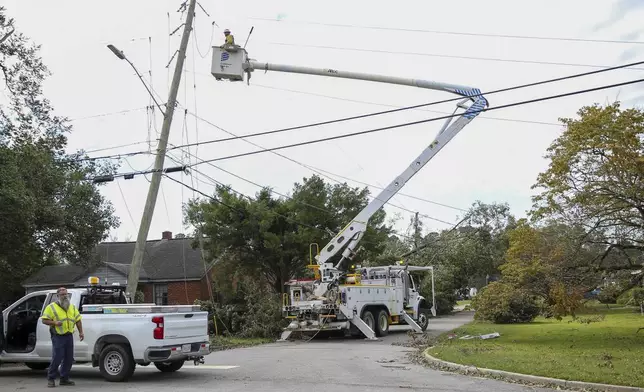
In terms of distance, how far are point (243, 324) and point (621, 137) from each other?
1479 centimetres

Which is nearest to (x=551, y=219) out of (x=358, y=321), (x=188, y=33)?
(x=358, y=321)

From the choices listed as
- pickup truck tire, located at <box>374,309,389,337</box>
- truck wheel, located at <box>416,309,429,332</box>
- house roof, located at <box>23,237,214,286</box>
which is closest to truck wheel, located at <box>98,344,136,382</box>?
pickup truck tire, located at <box>374,309,389,337</box>

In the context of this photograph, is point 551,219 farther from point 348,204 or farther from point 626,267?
point 348,204

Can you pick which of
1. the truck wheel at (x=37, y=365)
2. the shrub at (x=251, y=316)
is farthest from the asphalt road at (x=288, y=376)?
the shrub at (x=251, y=316)

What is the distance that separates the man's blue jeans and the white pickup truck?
1.98 ft

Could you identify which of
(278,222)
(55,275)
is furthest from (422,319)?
(55,275)

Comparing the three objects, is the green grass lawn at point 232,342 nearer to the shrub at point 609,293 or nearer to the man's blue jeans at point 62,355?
the man's blue jeans at point 62,355

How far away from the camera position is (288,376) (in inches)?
458

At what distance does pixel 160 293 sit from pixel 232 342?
47.7 ft

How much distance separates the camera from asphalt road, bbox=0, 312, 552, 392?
33.9 ft

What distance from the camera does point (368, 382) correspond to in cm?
1079

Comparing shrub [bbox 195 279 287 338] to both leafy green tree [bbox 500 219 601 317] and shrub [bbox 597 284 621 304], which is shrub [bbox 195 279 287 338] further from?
shrub [bbox 597 284 621 304]

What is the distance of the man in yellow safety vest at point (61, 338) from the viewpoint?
10.8 m

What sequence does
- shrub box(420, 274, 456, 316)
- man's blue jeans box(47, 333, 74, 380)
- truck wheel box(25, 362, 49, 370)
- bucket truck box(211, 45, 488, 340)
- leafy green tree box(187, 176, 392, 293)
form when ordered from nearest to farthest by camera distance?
1. man's blue jeans box(47, 333, 74, 380)
2. truck wheel box(25, 362, 49, 370)
3. bucket truck box(211, 45, 488, 340)
4. leafy green tree box(187, 176, 392, 293)
5. shrub box(420, 274, 456, 316)
